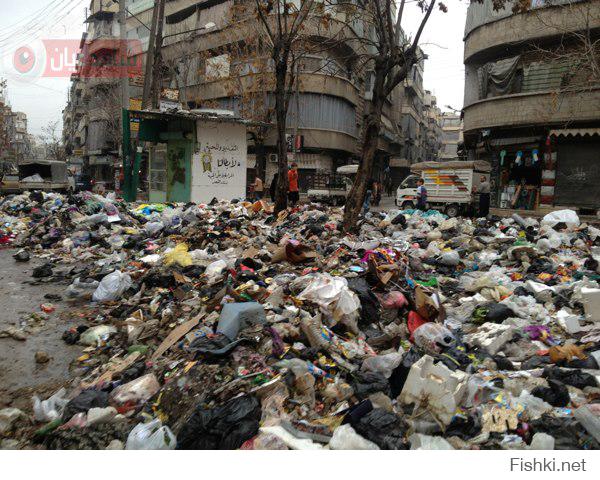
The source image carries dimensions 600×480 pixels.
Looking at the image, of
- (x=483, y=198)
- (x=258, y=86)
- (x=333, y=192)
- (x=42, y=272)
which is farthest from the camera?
(x=258, y=86)

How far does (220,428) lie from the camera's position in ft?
Result: 8.22

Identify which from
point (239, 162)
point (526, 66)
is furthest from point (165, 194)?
point (526, 66)

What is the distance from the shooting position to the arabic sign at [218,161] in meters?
14.0

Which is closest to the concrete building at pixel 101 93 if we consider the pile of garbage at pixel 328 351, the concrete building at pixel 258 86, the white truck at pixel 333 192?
the concrete building at pixel 258 86

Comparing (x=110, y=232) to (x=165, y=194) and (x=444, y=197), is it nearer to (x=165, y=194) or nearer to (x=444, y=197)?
Answer: (x=165, y=194)

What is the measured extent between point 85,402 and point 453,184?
49.5 ft

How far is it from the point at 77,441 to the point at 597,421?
2883 millimetres

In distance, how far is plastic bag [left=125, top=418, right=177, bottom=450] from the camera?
2455 mm

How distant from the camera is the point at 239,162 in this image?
48.4 ft

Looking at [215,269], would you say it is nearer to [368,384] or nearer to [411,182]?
[368,384]

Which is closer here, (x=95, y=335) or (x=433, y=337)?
(x=433, y=337)

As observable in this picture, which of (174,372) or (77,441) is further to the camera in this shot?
(174,372)

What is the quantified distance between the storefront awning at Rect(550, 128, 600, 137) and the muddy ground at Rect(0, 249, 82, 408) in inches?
714

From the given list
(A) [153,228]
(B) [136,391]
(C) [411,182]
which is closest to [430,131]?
(C) [411,182]
